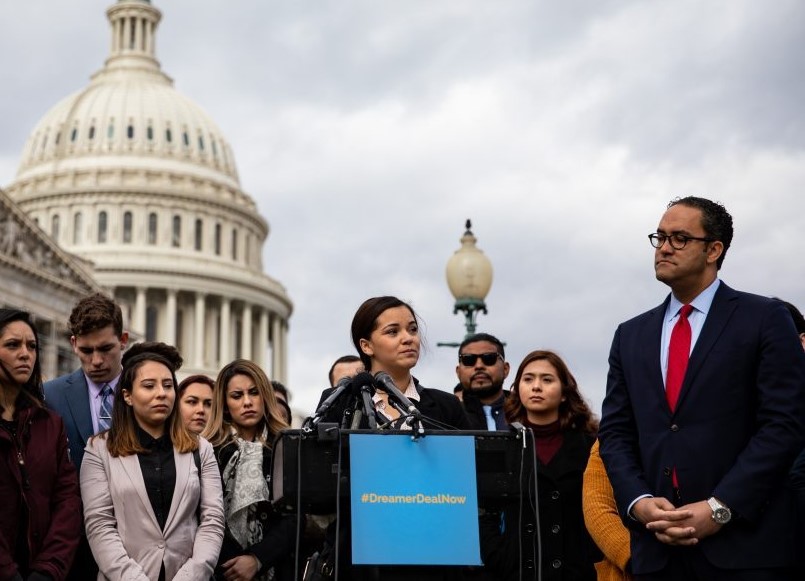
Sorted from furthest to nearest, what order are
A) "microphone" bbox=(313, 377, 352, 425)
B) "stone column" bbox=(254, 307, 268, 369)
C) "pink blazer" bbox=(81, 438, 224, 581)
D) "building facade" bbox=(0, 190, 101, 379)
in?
"stone column" bbox=(254, 307, 268, 369)
"building facade" bbox=(0, 190, 101, 379)
"pink blazer" bbox=(81, 438, 224, 581)
"microphone" bbox=(313, 377, 352, 425)

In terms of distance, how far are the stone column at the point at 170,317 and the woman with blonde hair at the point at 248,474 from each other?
75.5m

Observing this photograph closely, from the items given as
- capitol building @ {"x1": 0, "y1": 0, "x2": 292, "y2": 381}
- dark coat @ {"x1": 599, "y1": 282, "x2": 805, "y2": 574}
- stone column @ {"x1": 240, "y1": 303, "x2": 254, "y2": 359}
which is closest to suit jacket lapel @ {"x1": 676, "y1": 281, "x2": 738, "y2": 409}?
dark coat @ {"x1": 599, "y1": 282, "x2": 805, "y2": 574}

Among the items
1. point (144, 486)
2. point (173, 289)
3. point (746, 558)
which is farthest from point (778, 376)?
point (173, 289)

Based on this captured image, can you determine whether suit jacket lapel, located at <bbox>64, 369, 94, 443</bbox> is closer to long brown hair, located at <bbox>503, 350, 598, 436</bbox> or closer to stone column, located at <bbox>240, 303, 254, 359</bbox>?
long brown hair, located at <bbox>503, 350, 598, 436</bbox>

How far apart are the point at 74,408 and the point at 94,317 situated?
605mm

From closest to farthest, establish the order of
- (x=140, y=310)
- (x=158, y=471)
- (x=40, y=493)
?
(x=40, y=493) < (x=158, y=471) < (x=140, y=310)

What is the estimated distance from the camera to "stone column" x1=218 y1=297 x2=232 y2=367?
8631cm

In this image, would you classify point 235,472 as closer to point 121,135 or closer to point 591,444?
point 591,444

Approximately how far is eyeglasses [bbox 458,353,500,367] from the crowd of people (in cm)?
44

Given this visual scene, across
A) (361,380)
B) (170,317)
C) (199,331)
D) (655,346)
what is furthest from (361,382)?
(199,331)

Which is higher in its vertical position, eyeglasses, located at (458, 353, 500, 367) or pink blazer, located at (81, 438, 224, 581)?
eyeglasses, located at (458, 353, 500, 367)

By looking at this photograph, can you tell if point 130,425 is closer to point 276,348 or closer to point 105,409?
point 105,409

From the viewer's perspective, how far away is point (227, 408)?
28.3 ft

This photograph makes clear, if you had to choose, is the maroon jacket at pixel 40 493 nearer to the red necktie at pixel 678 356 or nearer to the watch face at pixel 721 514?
the red necktie at pixel 678 356
